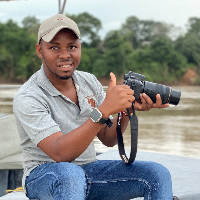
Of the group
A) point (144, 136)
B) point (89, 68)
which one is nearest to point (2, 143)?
point (144, 136)

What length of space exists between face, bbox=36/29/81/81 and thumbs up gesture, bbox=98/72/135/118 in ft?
0.60

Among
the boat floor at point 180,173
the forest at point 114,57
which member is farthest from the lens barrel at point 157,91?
the forest at point 114,57

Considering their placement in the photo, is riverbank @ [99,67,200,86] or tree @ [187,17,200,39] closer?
riverbank @ [99,67,200,86]

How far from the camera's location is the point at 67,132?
125cm

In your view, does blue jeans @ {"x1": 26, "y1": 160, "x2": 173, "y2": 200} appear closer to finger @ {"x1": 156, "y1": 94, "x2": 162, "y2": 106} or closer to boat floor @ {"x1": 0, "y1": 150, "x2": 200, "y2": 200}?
finger @ {"x1": 156, "y1": 94, "x2": 162, "y2": 106}

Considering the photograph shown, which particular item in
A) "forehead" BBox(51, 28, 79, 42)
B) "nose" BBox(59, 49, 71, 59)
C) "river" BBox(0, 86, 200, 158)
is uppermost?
"forehead" BBox(51, 28, 79, 42)

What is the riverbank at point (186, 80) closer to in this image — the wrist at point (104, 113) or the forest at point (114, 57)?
the forest at point (114, 57)

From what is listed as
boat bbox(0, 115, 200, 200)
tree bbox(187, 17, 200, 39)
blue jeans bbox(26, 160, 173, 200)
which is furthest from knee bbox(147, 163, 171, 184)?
tree bbox(187, 17, 200, 39)

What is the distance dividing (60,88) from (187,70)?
2622 centimetres

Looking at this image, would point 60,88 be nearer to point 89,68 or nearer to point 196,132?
point 196,132

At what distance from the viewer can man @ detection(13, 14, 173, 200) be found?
3.66 feet

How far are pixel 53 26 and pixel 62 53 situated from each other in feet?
0.30

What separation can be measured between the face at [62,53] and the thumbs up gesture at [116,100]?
7.2 inches

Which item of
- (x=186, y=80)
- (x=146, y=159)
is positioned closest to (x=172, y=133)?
(x=146, y=159)
